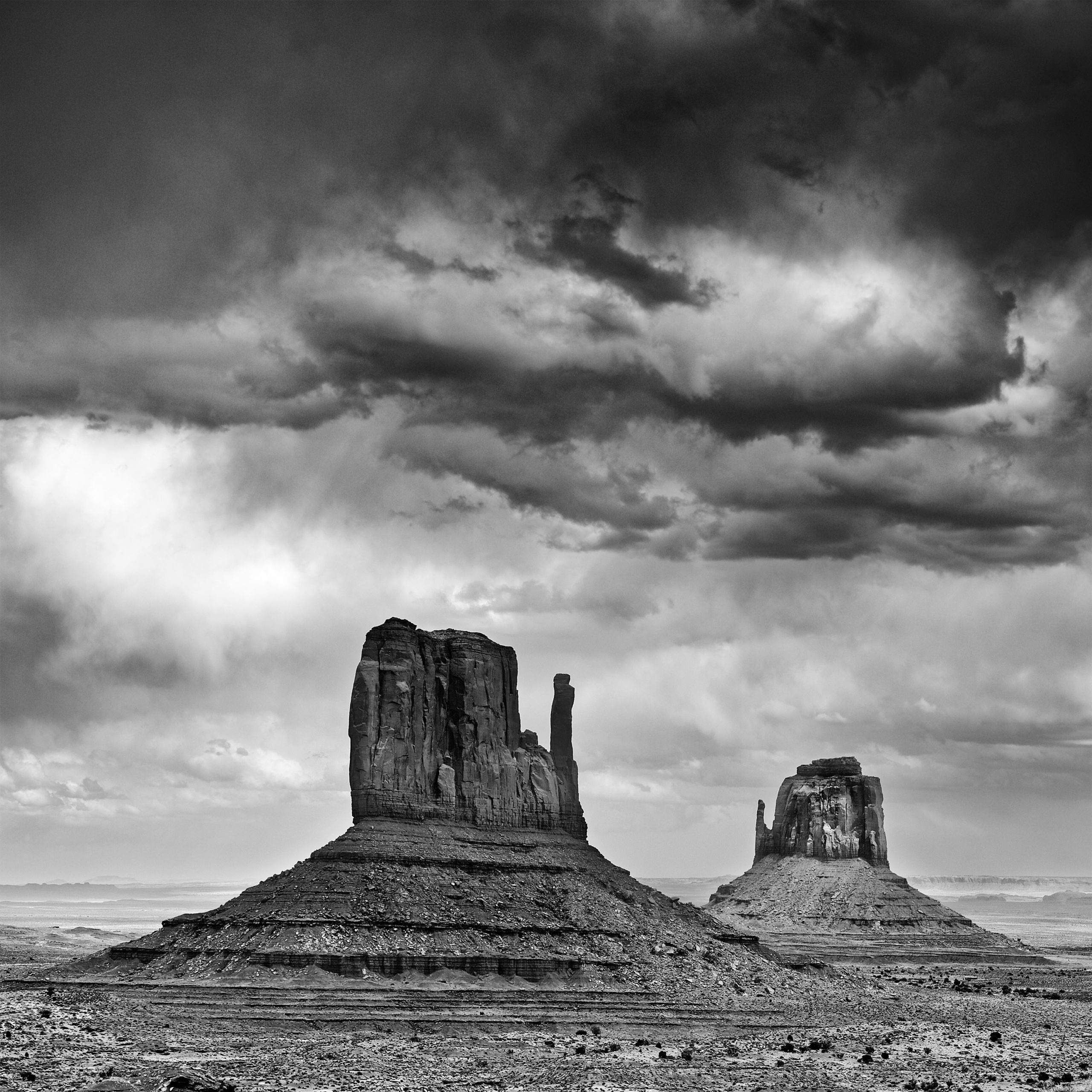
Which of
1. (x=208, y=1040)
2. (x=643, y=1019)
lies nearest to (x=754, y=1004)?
(x=643, y=1019)

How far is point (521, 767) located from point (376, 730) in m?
18.0

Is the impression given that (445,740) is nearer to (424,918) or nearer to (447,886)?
(447,886)

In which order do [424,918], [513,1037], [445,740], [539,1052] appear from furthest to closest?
1. [445,740]
2. [424,918]
3. [513,1037]
4. [539,1052]

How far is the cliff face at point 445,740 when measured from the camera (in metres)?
137

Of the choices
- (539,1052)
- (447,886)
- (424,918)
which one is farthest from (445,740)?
(539,1052)

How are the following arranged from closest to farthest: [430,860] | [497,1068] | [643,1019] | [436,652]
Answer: [497,1068]
[643,1019]
[430,860]
[436,652]

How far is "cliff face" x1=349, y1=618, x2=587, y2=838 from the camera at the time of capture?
137 meters

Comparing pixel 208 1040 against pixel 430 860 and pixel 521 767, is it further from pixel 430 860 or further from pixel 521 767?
pixel 521 767

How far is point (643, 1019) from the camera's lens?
114 metres

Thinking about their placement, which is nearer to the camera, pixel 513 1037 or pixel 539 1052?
pixel 539 1052

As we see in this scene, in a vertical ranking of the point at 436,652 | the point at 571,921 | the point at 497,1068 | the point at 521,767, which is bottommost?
the point at 497,1068

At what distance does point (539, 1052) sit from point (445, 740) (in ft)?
156

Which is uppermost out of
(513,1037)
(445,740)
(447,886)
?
(445,740)

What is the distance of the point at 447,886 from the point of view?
5108 inches
